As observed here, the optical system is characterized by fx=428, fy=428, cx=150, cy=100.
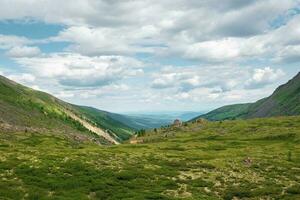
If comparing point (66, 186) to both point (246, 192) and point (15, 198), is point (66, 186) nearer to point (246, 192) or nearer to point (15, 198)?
point (15, 198)

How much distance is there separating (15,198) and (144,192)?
1599cm

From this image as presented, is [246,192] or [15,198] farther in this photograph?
[246,192]

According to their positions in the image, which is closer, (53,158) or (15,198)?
(15,198)

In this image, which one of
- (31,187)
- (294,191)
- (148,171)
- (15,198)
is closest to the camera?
(15,198)

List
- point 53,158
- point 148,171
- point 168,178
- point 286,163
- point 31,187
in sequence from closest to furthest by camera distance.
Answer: point 31,187
point 168,178
point 148,171
point 53,158
point 286,163

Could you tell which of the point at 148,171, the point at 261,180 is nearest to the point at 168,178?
the point at 148,171

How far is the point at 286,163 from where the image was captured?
85.1 metres

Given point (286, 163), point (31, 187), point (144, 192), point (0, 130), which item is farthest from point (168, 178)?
point (0, 130)

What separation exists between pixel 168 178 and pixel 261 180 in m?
14.4

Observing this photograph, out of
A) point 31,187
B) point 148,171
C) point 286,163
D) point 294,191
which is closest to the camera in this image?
point 31,187

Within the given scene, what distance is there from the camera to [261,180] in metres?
65.7

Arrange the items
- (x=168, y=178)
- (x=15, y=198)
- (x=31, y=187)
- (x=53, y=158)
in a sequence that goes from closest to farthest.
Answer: (x=15, y=198), (x=31, y=187), (x=168, y=178), (x=53, y=158)

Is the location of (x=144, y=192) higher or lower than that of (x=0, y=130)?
lower

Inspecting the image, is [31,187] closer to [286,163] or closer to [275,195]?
[275,195]
